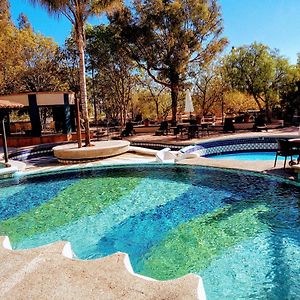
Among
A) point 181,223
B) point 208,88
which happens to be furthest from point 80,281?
point 208,88

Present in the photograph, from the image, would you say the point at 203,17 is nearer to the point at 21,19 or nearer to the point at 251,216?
the point at 251,216

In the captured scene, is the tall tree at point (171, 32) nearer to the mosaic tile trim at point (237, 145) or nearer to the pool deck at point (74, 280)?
the mosaic tile trim at point (237, 145)

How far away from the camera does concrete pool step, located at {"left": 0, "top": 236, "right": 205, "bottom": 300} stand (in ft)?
9.13

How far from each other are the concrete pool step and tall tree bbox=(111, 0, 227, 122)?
19.4 meters

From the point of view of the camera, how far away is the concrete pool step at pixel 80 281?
2783 millimetres

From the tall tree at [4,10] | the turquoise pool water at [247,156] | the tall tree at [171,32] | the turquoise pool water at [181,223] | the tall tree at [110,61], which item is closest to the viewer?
the turquoise pool water at [181,223]

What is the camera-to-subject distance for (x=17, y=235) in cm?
606

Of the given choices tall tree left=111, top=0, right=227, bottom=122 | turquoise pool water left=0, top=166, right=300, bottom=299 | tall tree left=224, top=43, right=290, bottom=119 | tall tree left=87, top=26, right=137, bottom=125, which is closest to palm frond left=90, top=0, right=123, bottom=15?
tall tree left=111, top=0, right=227, bottom=122

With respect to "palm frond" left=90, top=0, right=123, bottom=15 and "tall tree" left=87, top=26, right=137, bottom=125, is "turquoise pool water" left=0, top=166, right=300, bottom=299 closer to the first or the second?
"palm frond" left=90, top=0, right=123, bottom=15

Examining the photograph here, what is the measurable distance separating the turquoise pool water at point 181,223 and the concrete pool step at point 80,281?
122cm

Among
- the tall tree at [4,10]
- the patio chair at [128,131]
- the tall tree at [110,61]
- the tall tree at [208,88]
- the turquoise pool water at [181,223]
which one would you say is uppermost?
Answer: the tall tree at [4,10]

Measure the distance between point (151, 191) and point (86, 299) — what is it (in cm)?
583

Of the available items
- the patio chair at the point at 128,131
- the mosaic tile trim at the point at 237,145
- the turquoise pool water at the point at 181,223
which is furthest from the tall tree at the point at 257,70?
the turquoise pool water at the point at 181,223

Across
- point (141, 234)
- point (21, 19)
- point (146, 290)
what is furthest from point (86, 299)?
point (21, 19)
